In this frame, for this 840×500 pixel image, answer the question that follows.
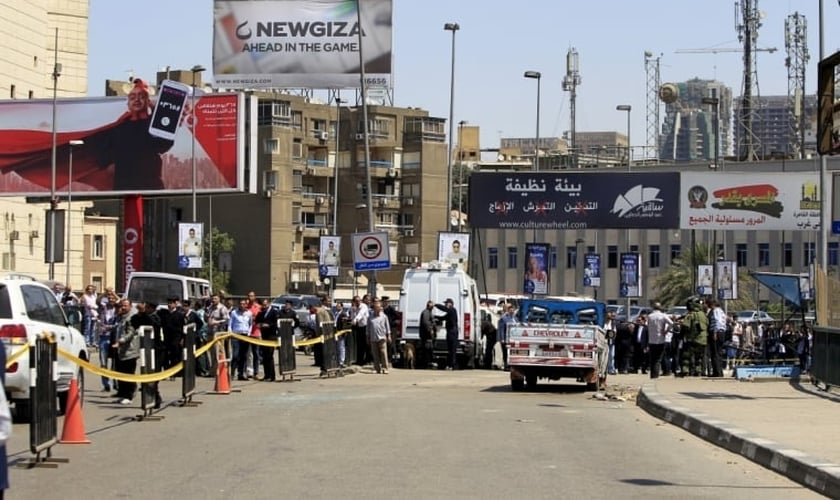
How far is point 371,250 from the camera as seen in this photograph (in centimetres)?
3988

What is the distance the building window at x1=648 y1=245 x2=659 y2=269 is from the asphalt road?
240 ft

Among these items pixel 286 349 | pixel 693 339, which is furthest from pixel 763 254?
pixel 286 349

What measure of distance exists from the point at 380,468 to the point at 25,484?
3.39 metres

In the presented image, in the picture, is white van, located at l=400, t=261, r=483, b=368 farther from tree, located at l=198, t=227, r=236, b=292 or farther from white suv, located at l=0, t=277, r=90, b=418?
tree, located at l=198, t=227, r=236, b=292

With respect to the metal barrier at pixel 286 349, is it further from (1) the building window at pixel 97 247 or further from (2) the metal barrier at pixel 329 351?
(1) the building window at pixel 97 247

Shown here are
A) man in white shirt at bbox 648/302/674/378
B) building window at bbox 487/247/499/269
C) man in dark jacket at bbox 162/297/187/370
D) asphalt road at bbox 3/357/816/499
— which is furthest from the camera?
building window at bbox 487/247/499/269

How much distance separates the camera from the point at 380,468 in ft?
45.1

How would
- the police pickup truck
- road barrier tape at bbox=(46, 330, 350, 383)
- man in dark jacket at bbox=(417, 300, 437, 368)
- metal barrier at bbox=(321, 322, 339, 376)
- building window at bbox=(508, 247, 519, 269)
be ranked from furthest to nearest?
building window at bbox=(508, 247, 519, 269) < man in dark jacket at bbox=(417, 300, 437, 368) < metal barrier at bbox=(321, 322, 339, 376) < the police pickup truck < road barrier tape at bbox=(46, 330, 350, 383)

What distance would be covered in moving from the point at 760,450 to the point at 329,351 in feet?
61.4

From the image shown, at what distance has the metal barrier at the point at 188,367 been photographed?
22031mm

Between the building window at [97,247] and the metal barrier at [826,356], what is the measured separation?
243 feet

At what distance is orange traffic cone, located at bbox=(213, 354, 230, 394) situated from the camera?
25.7 meters

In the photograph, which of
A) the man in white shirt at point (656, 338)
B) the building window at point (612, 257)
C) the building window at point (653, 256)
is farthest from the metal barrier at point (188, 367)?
the building window at point (653, 256)

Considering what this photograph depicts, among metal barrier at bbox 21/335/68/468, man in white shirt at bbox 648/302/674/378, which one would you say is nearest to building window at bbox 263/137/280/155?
man in white shirt at bbox 648/302/674/378
